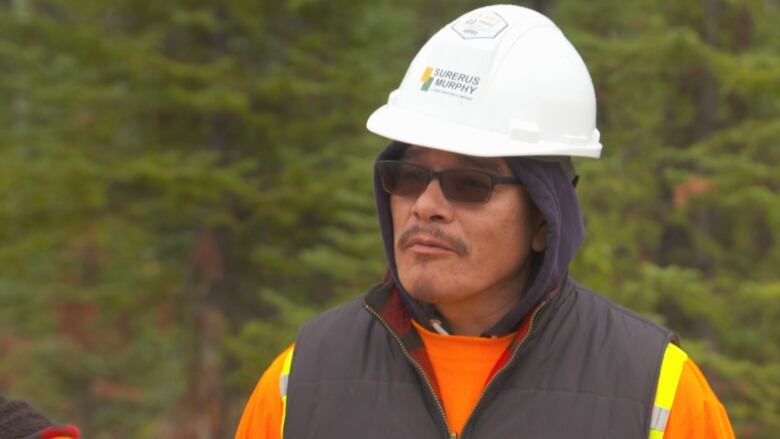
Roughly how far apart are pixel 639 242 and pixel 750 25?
5.83 feet

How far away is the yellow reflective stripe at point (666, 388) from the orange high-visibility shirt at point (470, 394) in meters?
0.01

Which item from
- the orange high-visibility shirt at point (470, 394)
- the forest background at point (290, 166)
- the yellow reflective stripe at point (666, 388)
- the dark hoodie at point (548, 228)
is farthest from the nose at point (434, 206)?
the forest background at point (290, 166)

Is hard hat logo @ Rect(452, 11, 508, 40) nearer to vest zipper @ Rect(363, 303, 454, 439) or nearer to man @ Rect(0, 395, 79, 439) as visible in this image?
vest zipper @ Rect(363, 303, 454, 439)

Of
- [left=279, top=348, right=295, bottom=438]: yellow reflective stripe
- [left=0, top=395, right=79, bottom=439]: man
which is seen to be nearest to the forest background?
[left=279, top=348, right=295, bottom=438]: yellow reflective stripe

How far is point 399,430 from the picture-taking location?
2.68 m

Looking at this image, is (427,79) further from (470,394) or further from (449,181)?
(470,394)

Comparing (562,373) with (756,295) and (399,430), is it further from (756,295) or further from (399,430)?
(756,295)

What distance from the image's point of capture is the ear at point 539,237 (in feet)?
9.36

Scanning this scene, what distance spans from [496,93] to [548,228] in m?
0.35

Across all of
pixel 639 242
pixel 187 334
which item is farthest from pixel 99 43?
pixel 639 242

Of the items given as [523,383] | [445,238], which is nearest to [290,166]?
[445,238]

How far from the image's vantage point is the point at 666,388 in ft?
8.69

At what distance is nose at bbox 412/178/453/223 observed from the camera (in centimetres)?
272

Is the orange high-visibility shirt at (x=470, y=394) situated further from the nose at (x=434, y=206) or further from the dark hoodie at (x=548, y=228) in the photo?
the nose at (x=434, y=206)
